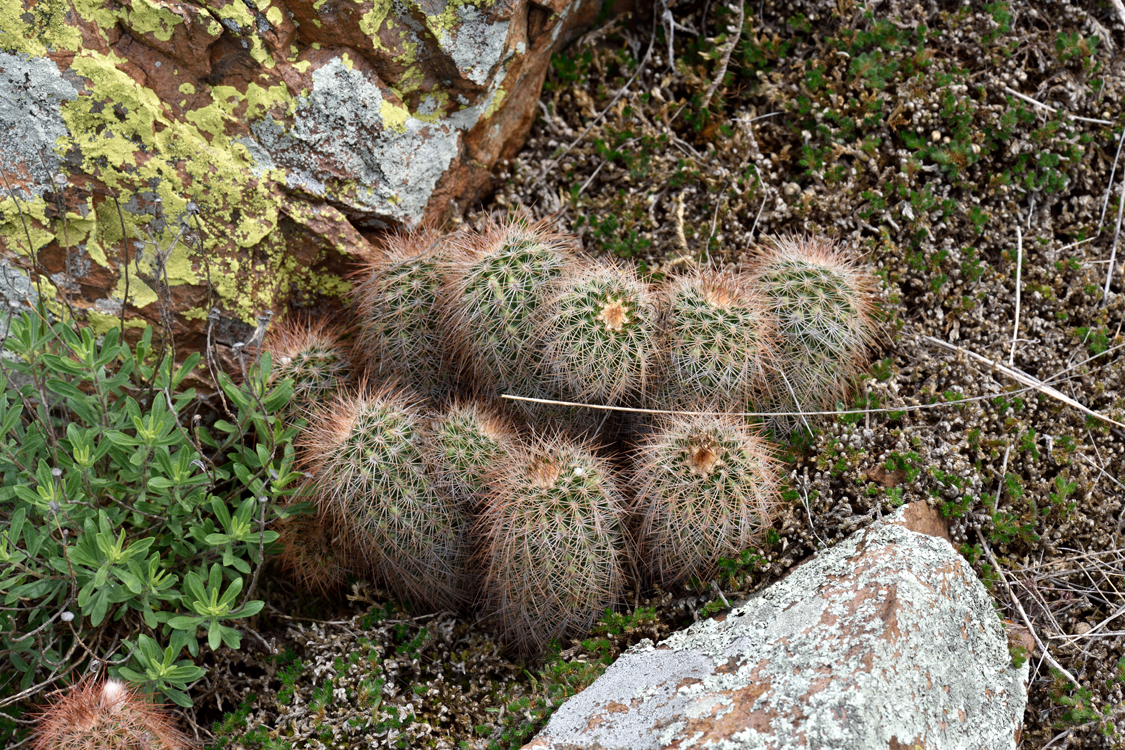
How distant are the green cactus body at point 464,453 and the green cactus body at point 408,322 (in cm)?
44

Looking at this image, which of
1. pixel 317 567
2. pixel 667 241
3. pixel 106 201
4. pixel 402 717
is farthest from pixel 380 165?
pixel 402 717

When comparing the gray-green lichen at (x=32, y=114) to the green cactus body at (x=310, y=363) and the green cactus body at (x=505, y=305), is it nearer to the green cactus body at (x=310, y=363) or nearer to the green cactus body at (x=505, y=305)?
the green cactus body at (x=310, y=363)

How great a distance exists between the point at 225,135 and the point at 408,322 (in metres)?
1.17

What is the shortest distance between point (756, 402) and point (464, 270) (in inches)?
52.4

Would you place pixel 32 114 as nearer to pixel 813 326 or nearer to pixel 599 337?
pixel 599 337

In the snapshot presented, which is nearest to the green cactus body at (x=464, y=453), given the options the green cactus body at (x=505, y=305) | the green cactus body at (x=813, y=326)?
the green cactus body at (x=505, y=305)

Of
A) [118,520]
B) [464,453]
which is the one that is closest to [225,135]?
[118,520]

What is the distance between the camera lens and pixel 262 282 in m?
3.82

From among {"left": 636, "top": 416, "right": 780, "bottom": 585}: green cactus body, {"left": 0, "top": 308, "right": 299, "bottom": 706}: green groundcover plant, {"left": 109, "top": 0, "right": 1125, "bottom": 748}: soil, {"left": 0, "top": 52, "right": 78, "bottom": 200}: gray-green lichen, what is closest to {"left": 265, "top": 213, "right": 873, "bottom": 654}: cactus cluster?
{"left": 636, "top": 416, "right": 780, "bottom": 585}: green cactus body

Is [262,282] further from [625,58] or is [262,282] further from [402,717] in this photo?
[625,58]

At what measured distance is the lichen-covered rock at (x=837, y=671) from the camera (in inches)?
95.2

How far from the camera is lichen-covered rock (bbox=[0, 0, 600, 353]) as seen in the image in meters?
3.39

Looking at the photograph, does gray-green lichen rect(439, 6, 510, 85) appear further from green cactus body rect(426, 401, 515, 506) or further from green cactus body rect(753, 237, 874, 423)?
green cactus body rect(426, 401, 515, 506)

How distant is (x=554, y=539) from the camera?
2.92m
